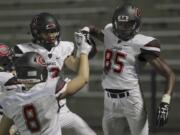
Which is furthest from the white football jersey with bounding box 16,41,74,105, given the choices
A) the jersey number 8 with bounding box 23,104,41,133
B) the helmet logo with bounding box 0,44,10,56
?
the jersey number 8 with bounding box 23,104,41,133

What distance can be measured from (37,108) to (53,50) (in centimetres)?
136

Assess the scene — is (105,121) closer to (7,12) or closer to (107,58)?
(107,58)

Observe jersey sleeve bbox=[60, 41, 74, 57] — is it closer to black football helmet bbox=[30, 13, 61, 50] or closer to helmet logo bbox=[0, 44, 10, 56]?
black football helmet bbox=[30, 13, 61, 50]

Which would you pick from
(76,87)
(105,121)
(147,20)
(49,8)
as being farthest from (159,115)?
(49,8)

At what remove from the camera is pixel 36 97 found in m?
3.41

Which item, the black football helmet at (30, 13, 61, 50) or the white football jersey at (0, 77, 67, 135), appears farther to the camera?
the black football helmet at (30, 13, 61, 50)

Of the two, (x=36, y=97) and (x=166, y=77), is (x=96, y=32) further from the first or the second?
(x=36, y=97)

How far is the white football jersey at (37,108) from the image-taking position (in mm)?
3404

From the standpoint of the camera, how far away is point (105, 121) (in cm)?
492

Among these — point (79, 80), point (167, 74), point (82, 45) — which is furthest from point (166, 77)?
point (79, 80)

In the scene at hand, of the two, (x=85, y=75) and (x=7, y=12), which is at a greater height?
(x=85, y=75)

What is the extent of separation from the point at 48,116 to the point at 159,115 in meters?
1.40

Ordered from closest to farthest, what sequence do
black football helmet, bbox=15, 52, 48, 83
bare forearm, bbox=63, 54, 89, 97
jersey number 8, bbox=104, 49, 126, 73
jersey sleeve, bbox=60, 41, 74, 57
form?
black football helmet, bbox=15, 52, 48, 83, bare forearm, bbox=63, 54, 89, 97, jersey sleeve, bbox=60, 41, 74, 57, jersey number 8, bbox=104, 49, 126, 73

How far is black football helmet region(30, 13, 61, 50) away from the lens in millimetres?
4520
